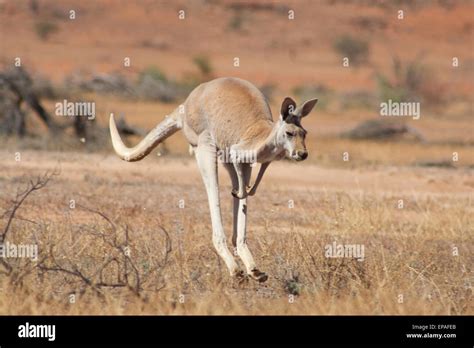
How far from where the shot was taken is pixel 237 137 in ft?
27.4

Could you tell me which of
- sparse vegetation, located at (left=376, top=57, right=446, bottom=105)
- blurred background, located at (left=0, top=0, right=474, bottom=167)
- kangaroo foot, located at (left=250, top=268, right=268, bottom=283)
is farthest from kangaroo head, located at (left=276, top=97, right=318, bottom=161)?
sparse vegetation, located at (left=376, top=57, right=446, bottom=105)

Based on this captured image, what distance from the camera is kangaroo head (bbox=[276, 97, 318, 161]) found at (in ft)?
24.9

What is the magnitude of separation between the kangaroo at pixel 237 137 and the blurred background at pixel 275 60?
10.9 metres

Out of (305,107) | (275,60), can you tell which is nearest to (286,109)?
(305,107)

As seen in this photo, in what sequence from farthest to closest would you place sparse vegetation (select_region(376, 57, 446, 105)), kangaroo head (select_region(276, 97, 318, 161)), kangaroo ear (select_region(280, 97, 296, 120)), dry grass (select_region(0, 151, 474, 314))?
sparse vegetation (select_region(376, 57, 446, 105))
kangaroo ear (select_region(280, 97, 296, 120))
kangaroo head (select_region(276, 97, 318, 161))
dry grass (select_region(0, 151, 474, 314))

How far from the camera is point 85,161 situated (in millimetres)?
16891

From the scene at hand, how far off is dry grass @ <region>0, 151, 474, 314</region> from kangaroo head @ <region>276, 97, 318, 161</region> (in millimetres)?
1049

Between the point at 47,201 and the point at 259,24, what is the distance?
45.3 metres

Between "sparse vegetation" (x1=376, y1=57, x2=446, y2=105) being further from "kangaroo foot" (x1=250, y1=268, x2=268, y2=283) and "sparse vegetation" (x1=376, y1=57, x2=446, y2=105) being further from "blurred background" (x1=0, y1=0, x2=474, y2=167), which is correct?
"kangaroo foot" (x1=250, y1=268, x2=268, y2=283)

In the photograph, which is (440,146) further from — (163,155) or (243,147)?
(243,147)

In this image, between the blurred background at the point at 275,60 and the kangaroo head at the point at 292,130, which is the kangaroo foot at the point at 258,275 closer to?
the kangaroo head at the point at 292,130

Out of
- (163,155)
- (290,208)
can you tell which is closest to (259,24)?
(163,155)

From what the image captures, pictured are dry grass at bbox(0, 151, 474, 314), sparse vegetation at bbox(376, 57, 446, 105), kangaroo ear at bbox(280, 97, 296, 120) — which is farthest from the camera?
sparse vegetation at bbox(376, 57, 446, 105)

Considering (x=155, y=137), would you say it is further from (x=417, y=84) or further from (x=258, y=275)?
(x=417, y=84)
